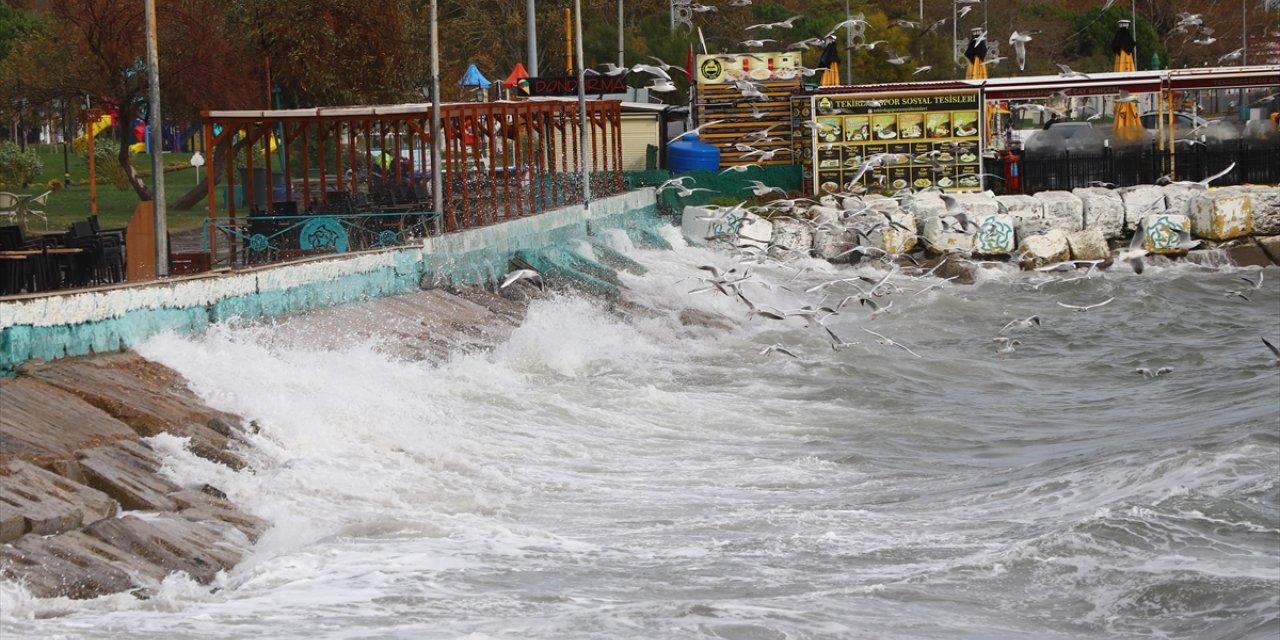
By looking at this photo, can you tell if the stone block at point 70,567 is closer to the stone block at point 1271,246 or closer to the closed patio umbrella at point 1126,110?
the stone block at point 1271,246

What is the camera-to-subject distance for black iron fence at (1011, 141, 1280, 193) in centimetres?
4562

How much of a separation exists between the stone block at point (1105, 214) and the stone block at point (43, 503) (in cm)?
3251

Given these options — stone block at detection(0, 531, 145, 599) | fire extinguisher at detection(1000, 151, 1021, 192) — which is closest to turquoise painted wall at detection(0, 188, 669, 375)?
stone block at detection(0, 531, 145, 599)

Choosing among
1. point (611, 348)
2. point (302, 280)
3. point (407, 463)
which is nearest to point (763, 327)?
point (611, 348)

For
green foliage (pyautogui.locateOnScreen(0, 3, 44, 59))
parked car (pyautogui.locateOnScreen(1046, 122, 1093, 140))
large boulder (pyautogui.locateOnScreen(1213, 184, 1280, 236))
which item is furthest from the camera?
green foliage (pyautogui.locateOnScreen(0, 3, 44, 59))

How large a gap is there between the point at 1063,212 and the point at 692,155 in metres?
10.9

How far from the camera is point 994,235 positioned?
134ft

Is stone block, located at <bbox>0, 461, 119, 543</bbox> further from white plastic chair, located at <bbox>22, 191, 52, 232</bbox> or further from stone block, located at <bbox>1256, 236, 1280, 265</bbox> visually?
stone block, located at <bbox>1256, 236, 1280, 265</bbox>

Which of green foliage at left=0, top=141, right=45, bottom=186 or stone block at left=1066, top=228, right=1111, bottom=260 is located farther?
green foliage at left=0, top=141, right=45, bottom=186

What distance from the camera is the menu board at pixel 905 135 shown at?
4484 cm

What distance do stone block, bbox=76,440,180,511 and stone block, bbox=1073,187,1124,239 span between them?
3126cm

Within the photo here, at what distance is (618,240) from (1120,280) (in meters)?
10.8

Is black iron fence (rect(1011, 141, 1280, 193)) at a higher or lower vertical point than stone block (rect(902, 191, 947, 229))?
higher

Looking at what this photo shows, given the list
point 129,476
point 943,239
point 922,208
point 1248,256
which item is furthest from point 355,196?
point 1248,256
